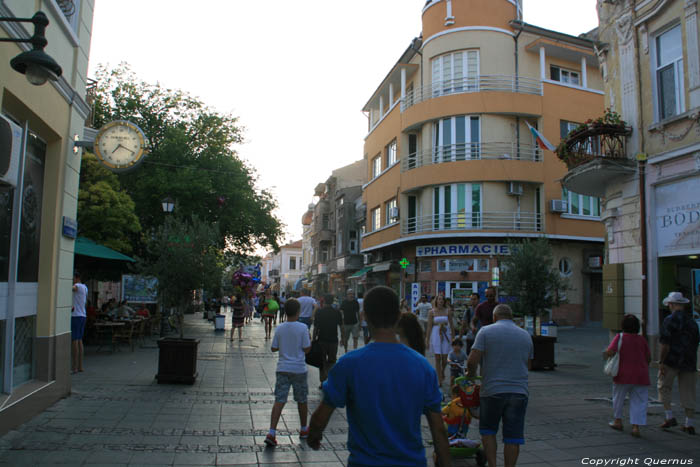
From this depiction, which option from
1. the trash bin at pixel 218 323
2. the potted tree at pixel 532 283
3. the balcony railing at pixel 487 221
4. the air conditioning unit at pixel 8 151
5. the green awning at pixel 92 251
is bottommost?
the trash bin at pixel 218 323

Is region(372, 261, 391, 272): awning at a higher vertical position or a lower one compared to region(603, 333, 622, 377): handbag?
higher

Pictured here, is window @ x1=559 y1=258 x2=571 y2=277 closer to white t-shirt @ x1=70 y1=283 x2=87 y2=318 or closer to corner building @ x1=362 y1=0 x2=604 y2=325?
corner building @ x1=362 y1=0 x2=604 y2=325

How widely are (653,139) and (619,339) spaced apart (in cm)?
717

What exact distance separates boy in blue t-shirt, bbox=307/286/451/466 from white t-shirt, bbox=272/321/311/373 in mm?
3589

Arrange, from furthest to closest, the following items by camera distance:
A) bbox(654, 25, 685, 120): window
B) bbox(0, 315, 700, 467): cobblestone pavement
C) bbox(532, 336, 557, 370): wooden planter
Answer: bbox(532, 336, 557, 370): wooden planter → bbox(654, 25, 685, 120): window → bbox(0, 315, 700, 467): cobblestone pavement

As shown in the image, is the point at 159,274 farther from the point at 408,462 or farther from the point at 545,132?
the point at 545,132

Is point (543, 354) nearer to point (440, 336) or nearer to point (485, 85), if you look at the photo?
point (440, 336)

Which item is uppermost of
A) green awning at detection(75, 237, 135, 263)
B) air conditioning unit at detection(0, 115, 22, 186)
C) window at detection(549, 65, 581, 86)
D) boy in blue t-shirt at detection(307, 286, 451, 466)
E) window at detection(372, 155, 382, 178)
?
window at detection(549, 65, 581, 86)

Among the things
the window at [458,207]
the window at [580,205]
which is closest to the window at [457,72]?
the window at [458,207]

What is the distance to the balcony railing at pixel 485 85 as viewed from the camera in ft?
84.9

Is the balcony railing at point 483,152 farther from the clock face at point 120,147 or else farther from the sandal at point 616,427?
the sandal at point 616,427

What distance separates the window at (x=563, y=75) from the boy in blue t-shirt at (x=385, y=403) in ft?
91.7

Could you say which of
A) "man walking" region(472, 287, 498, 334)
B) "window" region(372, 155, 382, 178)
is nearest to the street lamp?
"man walking" region(472, 287, 498, 334)

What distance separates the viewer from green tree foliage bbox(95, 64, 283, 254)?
2512cm
